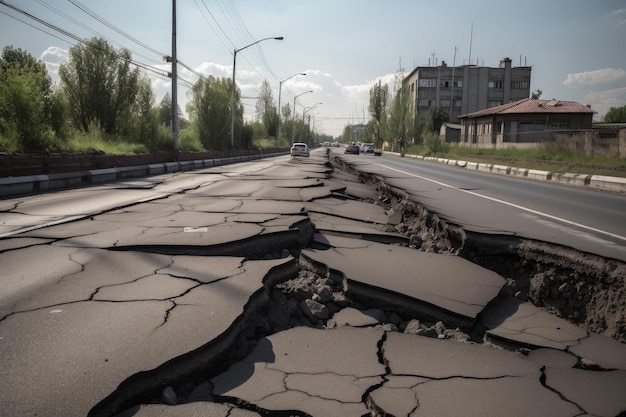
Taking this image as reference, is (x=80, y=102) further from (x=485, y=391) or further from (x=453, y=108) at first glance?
(x=453, y=108)

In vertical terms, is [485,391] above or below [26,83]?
below

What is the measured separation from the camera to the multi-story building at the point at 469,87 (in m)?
78.4

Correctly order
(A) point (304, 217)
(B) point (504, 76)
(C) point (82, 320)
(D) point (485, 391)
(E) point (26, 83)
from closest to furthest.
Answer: (D) point (485, 391) → (C) point (82, 320) → (A) point (304, 217) → (E) point (26, 83) → (B) point (504, 76)

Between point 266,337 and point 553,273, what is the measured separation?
3.28 m

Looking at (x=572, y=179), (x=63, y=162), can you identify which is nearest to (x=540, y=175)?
(x=572, y=179)

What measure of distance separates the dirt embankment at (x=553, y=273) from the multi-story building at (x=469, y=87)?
7731 centimetres

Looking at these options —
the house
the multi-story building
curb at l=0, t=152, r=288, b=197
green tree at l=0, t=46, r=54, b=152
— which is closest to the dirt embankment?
curb at l=0, t=152, r=288, b=197

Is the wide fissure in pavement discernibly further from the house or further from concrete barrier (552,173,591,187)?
the house

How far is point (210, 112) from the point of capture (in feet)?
116

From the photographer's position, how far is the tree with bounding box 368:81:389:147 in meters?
88.2

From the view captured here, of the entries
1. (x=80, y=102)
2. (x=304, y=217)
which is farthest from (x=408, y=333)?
(x=80, y=102)

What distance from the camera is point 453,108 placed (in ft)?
267

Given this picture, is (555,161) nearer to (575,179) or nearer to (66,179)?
(575,179)

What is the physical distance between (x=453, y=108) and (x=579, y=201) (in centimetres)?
7708
